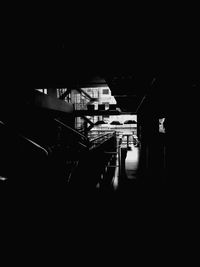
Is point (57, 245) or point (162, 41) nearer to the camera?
point (57, 245)

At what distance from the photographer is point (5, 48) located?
13.6ft

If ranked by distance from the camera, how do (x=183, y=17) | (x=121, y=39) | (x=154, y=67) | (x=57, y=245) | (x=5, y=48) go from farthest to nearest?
1. (x=5, y=48)
2. (x=154, y=67)
3. (x=121, y=39)
4. (x=57, y=245)
5. (x=183, y=17)

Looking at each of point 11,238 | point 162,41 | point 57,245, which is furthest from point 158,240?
point 162,41

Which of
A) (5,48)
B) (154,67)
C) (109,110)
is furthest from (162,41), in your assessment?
(109,110)

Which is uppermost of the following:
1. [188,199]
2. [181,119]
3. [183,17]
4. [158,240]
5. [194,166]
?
[183,17]

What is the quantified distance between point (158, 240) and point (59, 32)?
127 inches

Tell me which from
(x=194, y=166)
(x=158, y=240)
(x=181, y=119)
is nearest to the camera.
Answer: (x=158, y=240)

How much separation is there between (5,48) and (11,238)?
378cm

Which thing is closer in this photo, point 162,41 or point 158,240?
point 158,240

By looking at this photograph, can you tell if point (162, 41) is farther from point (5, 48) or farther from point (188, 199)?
point (5, 48)

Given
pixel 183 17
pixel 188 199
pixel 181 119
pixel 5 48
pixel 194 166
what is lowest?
pixel 188 199

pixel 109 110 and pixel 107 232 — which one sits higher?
pixel 109 110

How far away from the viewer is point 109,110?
39.4ft

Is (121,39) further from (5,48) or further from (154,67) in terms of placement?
(5,48)
